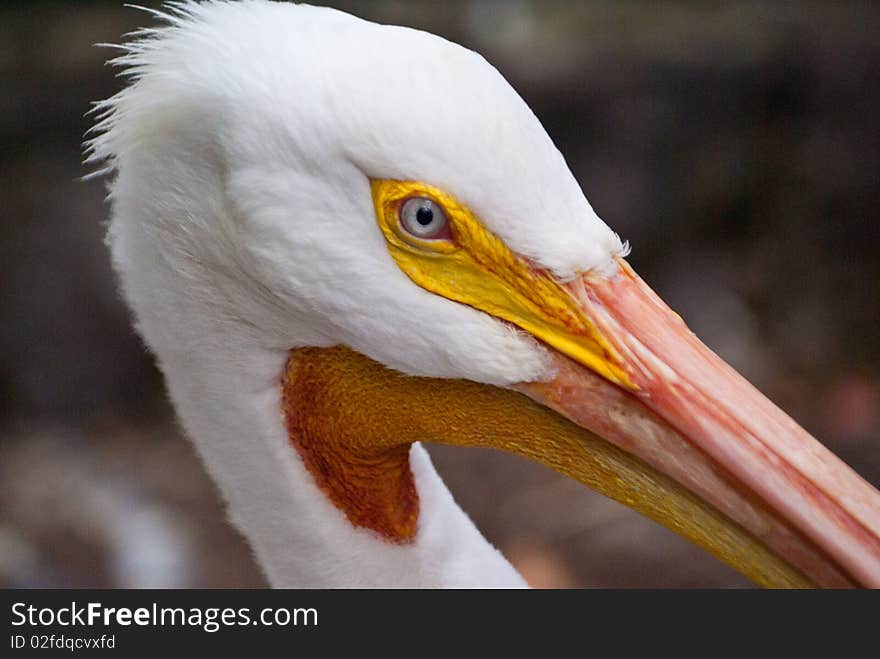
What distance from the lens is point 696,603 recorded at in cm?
180

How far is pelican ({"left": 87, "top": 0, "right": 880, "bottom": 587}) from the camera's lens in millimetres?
1252

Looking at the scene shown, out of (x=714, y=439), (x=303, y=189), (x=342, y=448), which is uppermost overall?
(x=303, y=189)

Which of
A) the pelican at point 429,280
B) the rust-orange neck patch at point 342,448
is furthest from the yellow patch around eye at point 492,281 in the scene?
the rust-orange neck patch at point 342,448

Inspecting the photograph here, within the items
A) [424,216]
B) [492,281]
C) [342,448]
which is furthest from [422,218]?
[342,448]

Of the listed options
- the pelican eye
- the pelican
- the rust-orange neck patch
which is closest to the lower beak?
the pelican

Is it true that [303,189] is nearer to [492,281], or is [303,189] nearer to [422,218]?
[422,218]

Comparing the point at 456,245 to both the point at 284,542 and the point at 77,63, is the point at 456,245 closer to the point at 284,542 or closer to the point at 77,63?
the point at 284,542

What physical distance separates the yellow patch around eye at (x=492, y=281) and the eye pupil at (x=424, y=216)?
19mm

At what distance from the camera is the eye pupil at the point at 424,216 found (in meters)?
1.28

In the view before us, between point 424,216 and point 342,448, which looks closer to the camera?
point 424,216

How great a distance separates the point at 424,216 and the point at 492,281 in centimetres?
12

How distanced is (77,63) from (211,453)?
3.10m

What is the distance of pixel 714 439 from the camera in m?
1.25

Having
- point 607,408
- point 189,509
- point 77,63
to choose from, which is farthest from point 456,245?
point 77,63
